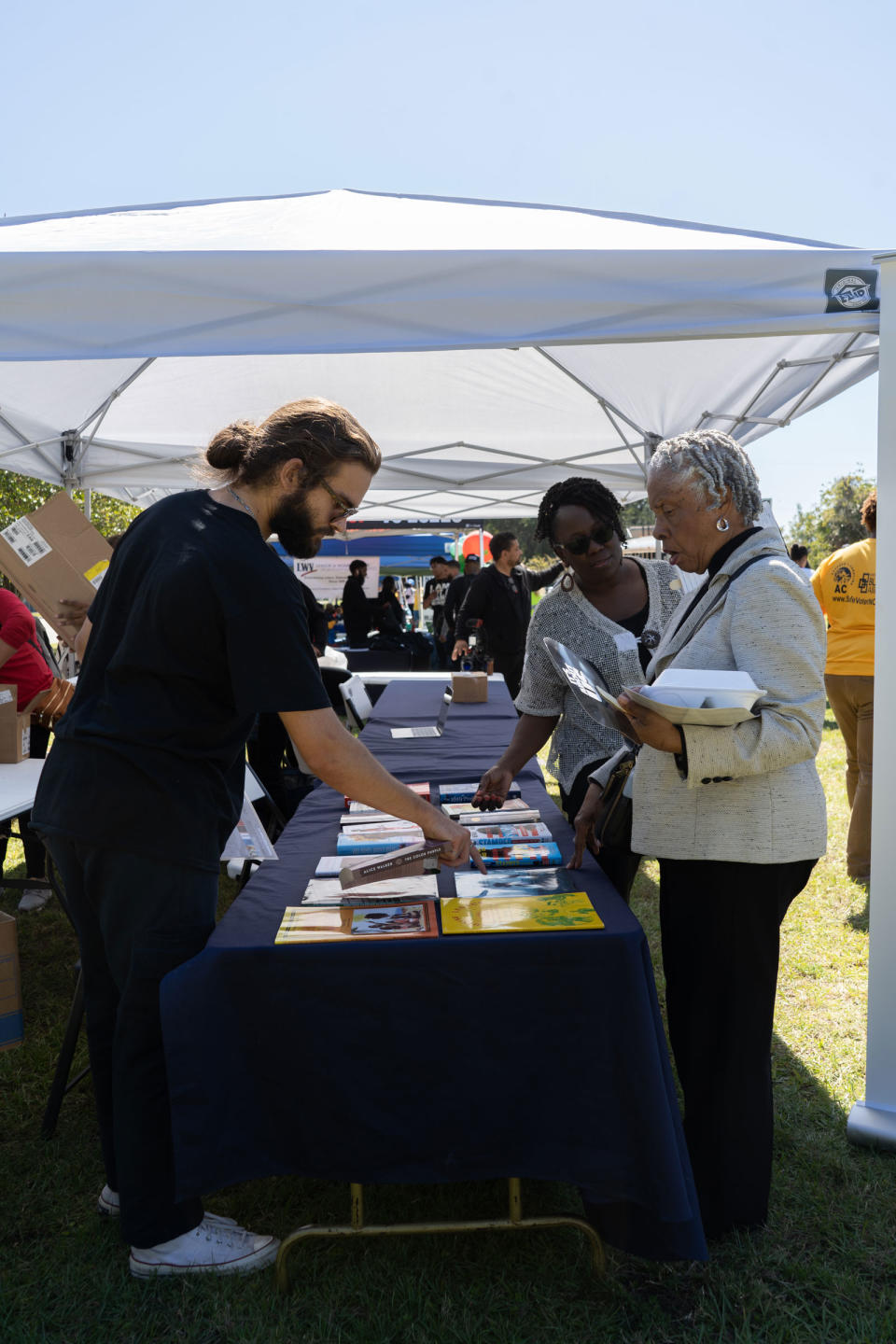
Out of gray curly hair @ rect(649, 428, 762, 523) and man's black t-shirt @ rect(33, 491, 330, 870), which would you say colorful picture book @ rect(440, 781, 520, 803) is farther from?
gray curly hair @ rect(649, 428, 762, 523)

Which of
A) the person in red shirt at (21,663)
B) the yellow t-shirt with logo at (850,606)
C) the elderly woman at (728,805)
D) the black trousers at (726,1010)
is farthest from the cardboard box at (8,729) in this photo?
the yellow t-shirt with logo at (850,606)

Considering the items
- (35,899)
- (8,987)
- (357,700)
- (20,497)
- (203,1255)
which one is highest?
(20,497)

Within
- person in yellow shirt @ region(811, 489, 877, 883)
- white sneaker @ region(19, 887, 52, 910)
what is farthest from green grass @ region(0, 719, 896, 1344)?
person in yellow shirt @ region(811, 489, 877, 883)

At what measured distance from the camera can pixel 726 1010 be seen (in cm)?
178

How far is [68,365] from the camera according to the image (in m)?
5.25

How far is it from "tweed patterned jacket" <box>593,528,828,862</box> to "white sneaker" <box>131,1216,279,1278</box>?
3.46ft

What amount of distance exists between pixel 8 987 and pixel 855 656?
3.65 metres

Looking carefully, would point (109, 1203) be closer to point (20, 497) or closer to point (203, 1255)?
point (203, 1255)

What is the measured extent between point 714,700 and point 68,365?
4802 mm

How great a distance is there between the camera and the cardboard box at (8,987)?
2410 millimetres

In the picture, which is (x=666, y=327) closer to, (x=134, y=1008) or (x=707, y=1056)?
(x=707, y=1056)

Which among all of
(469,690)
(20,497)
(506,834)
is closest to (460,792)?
(506,834)

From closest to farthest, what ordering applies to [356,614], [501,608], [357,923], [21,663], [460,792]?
[357,923], [460,792], [21,663], [501,608], [356,614]

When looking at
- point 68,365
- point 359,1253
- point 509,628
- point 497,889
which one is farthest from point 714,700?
point 509,628
